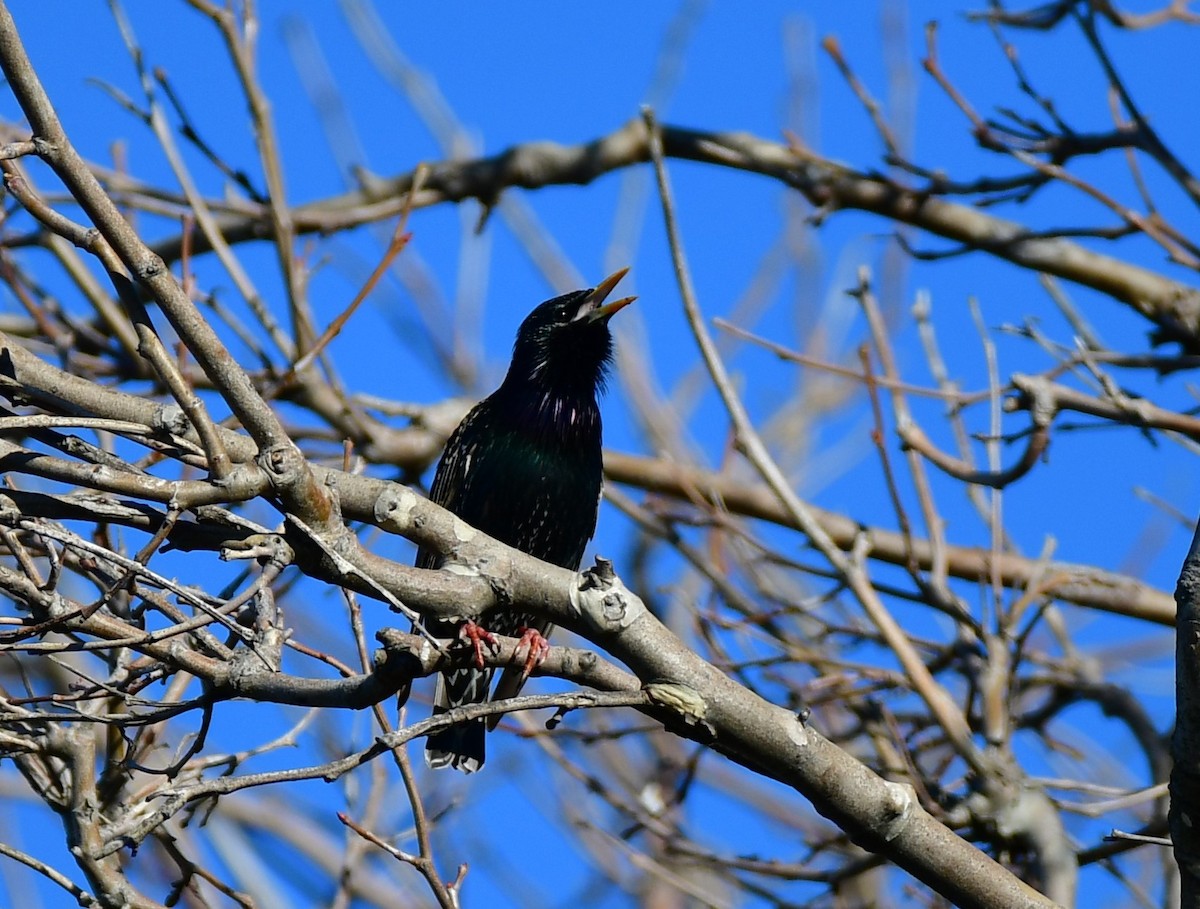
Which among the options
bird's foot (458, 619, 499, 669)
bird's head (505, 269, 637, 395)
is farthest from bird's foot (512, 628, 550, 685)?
bird's head (505, 269, 637, 395)

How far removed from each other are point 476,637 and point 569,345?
8.71ft

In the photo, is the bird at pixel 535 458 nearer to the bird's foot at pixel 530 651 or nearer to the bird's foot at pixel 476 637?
the bird's foot at pixel 530 651

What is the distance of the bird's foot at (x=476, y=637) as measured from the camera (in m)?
2.77

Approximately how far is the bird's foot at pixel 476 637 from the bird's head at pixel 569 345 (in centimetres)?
243

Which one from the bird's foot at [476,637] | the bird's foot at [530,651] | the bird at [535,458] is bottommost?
the bird's foot at [476,637]

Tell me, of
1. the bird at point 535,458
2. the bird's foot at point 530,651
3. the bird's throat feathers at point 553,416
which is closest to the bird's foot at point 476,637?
the bird's foot at point 530,651

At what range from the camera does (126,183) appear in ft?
19.0

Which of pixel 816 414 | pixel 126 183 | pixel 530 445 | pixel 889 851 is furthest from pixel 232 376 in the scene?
pixel 816 414

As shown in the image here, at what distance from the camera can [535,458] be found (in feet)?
16.8

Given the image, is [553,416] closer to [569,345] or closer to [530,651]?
[569,345]

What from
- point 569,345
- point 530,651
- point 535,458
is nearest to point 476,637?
point 530,651

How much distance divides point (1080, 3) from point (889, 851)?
332 centimetres

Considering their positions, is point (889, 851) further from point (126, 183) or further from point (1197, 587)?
point (126, 183)

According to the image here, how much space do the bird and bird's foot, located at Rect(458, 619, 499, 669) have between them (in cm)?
207
